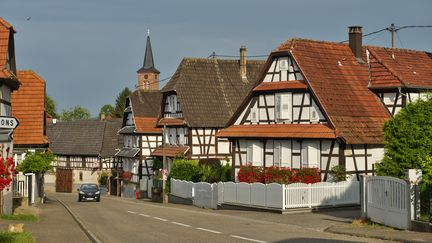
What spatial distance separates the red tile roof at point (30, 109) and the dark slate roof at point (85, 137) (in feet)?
135

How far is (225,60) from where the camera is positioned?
62.3m

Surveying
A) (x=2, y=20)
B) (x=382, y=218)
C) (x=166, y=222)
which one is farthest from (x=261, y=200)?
(x=2, y=20)

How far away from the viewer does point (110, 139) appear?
3551 inches


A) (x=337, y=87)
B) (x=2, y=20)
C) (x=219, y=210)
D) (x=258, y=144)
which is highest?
(x=2, y=20)

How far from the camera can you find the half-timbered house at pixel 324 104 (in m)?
37.2

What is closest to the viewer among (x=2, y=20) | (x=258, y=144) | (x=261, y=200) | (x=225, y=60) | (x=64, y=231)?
(x=64, y=231)

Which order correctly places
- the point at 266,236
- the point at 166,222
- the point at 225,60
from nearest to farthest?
the point at 266,236 → the point at 166,222 → the point at 225,60

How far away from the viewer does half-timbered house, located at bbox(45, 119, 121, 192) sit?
88.4 meters

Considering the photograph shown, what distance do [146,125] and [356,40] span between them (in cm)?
2989

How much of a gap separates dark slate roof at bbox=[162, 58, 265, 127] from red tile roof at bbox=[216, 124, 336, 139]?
12.4 m

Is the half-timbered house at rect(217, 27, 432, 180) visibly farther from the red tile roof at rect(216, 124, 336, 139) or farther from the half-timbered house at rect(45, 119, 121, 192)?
the half-timbered house at rect(45, 119, 121, 192)

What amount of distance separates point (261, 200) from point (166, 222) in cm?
789

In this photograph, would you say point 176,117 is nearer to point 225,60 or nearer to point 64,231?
point 225,60

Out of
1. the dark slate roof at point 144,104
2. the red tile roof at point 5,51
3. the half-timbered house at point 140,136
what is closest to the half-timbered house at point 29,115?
the red tile roof at point 5,51
